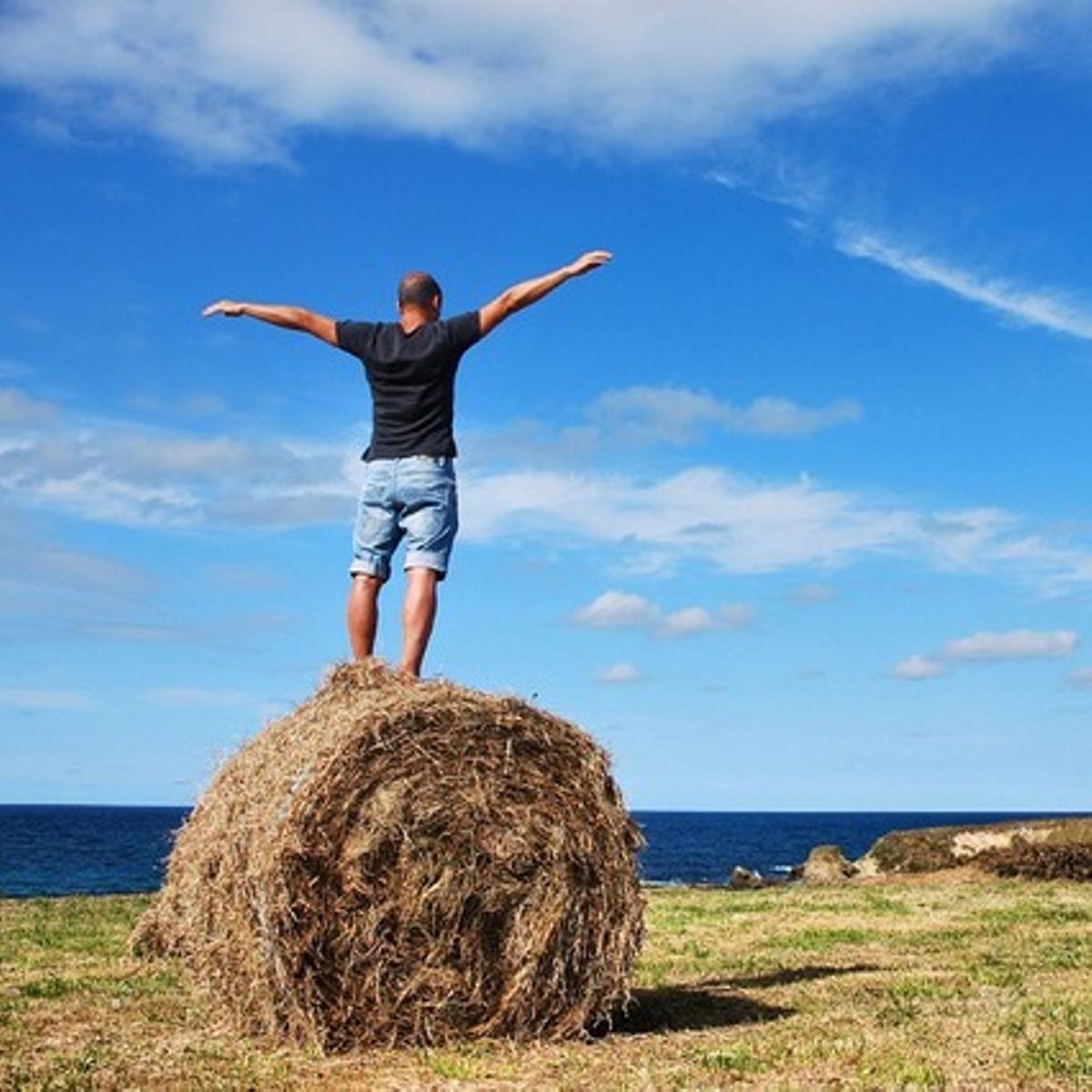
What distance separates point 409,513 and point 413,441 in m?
0.50

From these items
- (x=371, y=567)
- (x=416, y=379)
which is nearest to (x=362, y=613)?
(x=371, y=567)

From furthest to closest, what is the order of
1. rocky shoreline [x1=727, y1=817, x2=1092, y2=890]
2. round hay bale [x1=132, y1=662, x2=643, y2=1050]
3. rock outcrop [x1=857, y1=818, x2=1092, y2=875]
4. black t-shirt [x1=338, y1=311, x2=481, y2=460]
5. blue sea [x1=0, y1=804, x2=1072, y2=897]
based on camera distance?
blue sea [x1=0, y1=804, x2=1072, y2=897]
rock outcrop [x1=857, y1=818, x2=1092, y2=875]
rocky shoreline [x1=727, y1=817, x2=1092, y2=890]
black t-shirt [x1=338, y1=311, x2=481, y2=460]
round hay bale [x1=132, y1=662, x2=643, y2=1050]

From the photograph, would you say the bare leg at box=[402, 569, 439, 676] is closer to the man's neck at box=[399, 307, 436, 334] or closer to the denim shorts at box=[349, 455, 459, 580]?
the denim shorts at box=[349, 455, 459, 580]

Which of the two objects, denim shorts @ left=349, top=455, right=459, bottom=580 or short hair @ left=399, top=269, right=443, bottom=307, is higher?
short hair @ left=399, top=269, right=443, bottom=307

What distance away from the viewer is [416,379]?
36.2 feet

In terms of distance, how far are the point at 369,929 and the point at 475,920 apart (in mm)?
662

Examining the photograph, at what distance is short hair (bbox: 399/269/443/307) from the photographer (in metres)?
11.1

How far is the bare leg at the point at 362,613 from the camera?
36.8 feet

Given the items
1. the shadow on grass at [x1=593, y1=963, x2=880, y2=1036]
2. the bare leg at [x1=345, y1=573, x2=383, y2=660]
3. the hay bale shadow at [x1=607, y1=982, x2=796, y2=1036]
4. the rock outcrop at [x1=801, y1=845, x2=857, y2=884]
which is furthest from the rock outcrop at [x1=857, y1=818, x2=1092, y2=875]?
the bare leg at [x1=345, y1=573, x2=383, y2=660]

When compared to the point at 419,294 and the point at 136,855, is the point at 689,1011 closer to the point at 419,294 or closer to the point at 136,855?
the point at 419,294

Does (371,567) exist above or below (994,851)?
above

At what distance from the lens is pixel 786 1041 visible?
30.5 feet

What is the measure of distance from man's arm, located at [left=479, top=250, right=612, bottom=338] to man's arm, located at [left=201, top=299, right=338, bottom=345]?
3.89 feet

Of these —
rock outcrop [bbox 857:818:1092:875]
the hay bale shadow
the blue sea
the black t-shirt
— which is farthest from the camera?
the blue sea
